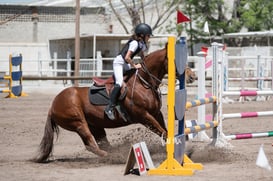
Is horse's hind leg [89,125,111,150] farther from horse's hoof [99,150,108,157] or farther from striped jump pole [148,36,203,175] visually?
striped jump pole [148,36,203,175]

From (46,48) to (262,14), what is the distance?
12.7m

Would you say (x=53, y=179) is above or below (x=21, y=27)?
below

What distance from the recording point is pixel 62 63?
36.2 meters

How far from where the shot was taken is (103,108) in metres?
10.4

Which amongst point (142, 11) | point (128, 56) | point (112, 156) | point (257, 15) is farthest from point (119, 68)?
point (142, 11)

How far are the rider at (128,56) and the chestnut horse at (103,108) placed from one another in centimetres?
13

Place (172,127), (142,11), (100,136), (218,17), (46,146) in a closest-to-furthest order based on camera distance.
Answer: (172,127)
(46,146)
(100,136)
(218,17)
(142,11)

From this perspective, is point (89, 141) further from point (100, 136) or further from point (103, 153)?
point (100, 136)

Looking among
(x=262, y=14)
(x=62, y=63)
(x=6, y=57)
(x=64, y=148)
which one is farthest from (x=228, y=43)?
(x=64, y=148)

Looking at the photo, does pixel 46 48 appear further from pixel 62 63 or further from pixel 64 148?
pixel 64 148

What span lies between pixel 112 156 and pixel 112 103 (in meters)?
0.79

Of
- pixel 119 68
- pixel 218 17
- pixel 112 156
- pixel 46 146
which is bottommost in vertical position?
pixel 112 156

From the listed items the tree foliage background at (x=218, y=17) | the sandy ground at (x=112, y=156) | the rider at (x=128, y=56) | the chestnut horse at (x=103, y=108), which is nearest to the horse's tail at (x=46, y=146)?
the chestnut horse at (x=103, y=108)

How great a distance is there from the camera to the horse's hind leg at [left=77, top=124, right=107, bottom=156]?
1042 centimetres
